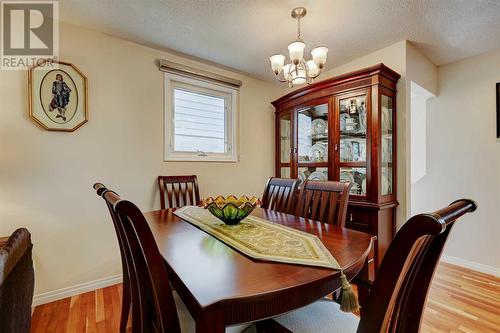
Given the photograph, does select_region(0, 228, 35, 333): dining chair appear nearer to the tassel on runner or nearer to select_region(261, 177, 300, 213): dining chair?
the tassel on runner

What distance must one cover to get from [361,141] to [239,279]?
207 centimetres

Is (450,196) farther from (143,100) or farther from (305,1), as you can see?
(143,100)

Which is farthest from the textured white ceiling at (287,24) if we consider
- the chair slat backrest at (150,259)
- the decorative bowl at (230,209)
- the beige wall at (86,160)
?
the chair slat backrest at (150,259)

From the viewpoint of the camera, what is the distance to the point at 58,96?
1992mm

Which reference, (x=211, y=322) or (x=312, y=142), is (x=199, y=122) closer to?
(x=312, y=142)

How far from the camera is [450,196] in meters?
2.77

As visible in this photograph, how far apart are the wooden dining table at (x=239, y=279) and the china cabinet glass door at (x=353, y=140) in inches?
53.7

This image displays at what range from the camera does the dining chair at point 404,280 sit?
480 mm

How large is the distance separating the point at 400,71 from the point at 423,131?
1.13 meters

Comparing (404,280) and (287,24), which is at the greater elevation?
(287,24)

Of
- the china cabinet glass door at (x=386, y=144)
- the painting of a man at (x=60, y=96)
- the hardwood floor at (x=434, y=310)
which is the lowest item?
the hardwood floor at (x=434, y=310)

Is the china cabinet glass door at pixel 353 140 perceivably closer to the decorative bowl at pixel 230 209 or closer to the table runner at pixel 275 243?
the table runner at pixel 275 243

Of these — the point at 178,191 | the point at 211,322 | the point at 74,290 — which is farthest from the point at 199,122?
the point at 211,322

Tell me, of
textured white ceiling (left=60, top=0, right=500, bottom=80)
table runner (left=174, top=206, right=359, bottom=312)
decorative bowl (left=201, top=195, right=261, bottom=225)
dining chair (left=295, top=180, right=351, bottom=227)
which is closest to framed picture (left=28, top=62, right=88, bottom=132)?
textured white ceiling (left=60, top=0, right=500, bottom=80)
